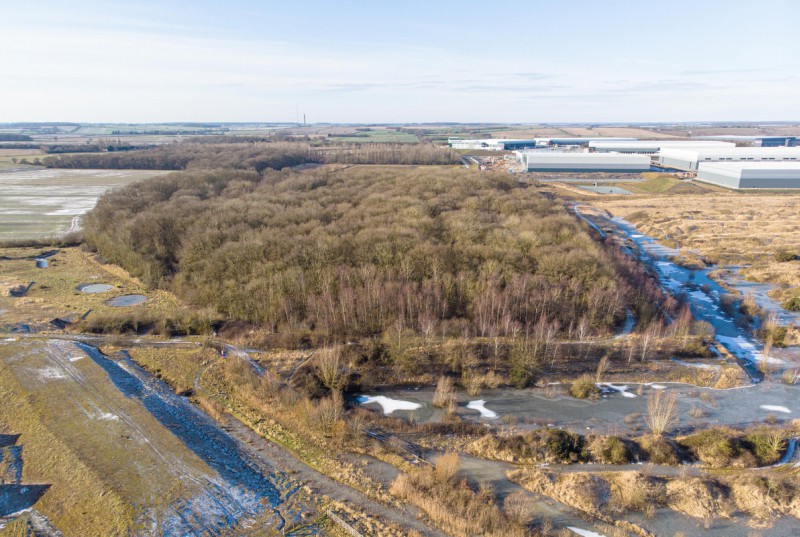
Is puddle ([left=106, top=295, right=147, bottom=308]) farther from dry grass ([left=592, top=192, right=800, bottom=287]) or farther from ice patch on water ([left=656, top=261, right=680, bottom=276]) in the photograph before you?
dry grass ([left=592, top=192, right=800, bottom=287])

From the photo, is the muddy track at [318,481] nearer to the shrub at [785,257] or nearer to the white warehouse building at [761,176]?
the shrub at [785,257]

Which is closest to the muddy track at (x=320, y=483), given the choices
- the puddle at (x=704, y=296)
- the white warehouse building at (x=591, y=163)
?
the puddle at (x=704, y=296)

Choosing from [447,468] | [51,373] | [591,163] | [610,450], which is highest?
[591,163]

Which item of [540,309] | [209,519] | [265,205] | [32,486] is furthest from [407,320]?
[265,205]

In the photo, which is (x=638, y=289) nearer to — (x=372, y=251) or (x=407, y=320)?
(x=407, y=320)

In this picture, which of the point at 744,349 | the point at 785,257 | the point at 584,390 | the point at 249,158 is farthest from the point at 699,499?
the point at 249,158

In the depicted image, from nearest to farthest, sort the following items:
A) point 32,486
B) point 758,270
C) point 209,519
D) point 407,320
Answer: point 209,519
point 32,486
point 407,320
point 758,270

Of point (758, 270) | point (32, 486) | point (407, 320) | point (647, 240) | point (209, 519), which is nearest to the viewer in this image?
point (209, 519)

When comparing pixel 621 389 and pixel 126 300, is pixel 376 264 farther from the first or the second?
pixel 126 300
